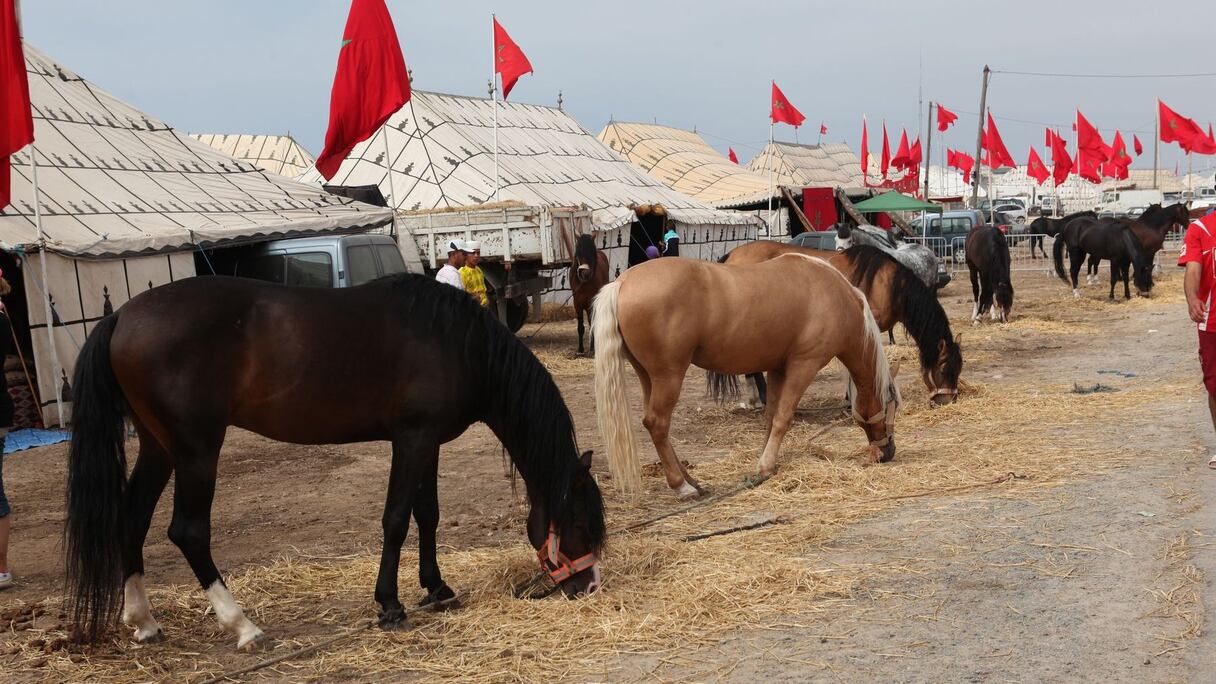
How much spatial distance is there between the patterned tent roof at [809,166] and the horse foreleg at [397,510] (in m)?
34.9

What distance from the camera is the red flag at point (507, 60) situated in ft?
59.7

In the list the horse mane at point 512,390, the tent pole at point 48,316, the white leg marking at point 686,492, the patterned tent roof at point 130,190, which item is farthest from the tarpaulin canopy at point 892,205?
the horse mane at point 512,390

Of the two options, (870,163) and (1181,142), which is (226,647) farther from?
(870,163)

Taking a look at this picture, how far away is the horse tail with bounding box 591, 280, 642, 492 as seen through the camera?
248 inches

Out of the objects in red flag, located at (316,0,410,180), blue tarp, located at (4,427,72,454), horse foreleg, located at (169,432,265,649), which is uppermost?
red flag, located at (316,0,410,180)

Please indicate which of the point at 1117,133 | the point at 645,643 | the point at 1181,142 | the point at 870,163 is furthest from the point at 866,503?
the point at 870,163

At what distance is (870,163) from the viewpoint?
60.4 m

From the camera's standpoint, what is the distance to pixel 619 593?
4.70 meters

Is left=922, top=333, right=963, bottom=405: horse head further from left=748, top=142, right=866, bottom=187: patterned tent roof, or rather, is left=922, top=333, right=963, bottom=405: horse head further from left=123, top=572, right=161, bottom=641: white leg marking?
left=748, top=142, right=866, bottom=187: patterned tent roof

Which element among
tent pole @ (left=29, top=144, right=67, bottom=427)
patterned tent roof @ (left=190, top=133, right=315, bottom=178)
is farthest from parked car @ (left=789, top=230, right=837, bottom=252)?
patterned tent roof @ (left=190, top=133, right=315, bottom=178)

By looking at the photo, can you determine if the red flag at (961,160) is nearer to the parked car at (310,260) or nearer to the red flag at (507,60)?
the red flag at (507,60)

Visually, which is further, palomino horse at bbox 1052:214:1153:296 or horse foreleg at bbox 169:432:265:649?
palomino horse at bbox 1052:214:1153:296

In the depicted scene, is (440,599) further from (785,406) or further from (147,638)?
(785,406)

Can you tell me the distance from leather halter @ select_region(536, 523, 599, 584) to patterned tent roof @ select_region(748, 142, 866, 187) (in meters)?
34.7
